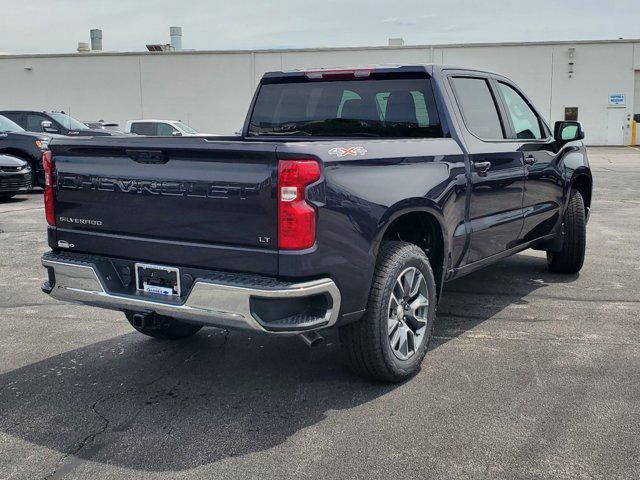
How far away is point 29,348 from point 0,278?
2460 mm

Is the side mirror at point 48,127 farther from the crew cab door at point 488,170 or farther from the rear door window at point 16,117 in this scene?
the crew cab door at point 488,170

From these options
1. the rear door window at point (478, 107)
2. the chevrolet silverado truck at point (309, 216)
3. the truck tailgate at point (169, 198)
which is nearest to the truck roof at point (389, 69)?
the chevrolet silverado truck at point (309, 216)

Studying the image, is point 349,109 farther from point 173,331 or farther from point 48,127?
point 48,127

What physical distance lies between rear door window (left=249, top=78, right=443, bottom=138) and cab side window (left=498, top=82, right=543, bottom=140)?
1.15 meters

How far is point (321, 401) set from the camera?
12.9 feet

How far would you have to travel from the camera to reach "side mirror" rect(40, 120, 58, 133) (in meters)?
16.7

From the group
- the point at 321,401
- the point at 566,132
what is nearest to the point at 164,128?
the point at 566,132

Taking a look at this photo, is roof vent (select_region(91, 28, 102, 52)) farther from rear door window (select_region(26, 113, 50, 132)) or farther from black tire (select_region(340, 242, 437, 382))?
black tire (select_region(340, 242, 437, 382))

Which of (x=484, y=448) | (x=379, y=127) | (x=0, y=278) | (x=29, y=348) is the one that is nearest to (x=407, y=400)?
(x=484, y=448)

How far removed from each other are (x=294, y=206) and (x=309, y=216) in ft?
0.29

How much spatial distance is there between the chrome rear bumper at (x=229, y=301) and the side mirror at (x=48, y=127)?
14048 millimetres

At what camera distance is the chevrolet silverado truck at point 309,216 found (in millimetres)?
3430

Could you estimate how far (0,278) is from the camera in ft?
23.1

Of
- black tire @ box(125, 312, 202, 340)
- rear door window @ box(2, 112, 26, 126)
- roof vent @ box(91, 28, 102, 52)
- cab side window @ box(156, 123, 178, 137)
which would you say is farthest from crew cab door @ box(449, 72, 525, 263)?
roof vent @ box(91, 28, 102, 52)
